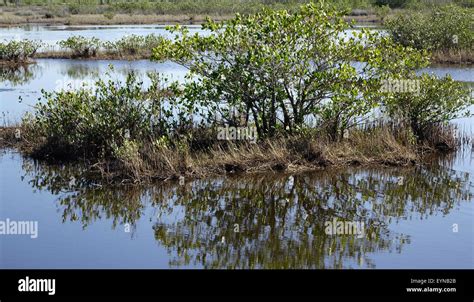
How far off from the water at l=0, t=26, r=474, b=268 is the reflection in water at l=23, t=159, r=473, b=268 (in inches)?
0.7

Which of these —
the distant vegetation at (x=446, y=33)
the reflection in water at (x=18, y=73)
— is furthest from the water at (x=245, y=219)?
the distant vegetation at (x=446, y=33)

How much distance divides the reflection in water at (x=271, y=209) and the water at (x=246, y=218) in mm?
19

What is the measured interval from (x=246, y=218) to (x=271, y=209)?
28.1 inches

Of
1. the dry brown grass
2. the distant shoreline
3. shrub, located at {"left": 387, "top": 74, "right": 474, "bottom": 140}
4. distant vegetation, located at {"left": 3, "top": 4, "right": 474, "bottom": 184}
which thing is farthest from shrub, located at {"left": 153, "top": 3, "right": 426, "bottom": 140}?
the distant shoreline

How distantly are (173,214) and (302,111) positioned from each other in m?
4.55

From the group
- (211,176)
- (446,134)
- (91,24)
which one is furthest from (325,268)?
(91,24)

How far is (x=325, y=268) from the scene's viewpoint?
9328 millimetres

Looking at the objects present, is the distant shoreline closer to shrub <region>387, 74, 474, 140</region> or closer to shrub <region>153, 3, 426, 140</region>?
shrub <region>387, 74, 474, 140</region>

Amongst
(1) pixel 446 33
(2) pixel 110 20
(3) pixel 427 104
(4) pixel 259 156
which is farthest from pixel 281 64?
Result: (2) pixel 110 20

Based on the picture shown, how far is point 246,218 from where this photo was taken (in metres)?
11.6

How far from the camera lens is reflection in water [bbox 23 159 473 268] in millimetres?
9953

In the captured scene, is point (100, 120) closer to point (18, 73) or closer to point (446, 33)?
point (18, 73)

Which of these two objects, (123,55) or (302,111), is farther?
(123,55)
